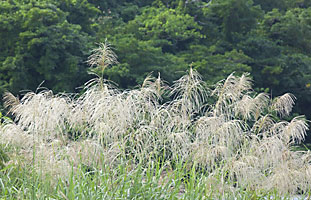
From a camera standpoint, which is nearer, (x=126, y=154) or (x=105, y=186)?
(x=105, y=186)

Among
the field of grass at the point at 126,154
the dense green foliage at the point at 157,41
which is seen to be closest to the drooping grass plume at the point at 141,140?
the field of grass at the point at 126,154

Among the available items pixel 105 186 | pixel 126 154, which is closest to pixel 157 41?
pixel 126 154

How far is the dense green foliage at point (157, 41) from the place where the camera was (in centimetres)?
1173

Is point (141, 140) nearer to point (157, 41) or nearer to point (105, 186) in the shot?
point (105, 186)

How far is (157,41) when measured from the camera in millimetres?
14359

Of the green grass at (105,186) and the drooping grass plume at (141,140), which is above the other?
the drooping grass plume at (141,140)

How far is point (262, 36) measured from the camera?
1648cm

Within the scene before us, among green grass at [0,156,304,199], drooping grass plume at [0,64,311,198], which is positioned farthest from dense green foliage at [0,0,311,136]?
green grass at [0,156,304,199]

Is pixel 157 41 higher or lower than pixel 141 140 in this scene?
higher

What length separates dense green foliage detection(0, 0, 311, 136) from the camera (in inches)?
462

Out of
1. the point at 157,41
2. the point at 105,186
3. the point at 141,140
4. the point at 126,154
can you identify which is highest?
the point at 157,41

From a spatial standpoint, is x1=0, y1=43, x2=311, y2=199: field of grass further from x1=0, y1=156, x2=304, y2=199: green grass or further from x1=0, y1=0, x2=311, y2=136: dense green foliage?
x1=0, y1=0, x2=311, y2=136: dense green foliage

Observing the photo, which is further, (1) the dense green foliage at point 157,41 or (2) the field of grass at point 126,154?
(1) the dense green foliage at point 157,41

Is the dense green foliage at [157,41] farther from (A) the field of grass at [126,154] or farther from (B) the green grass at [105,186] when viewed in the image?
(B) the green grass at [105,186]
